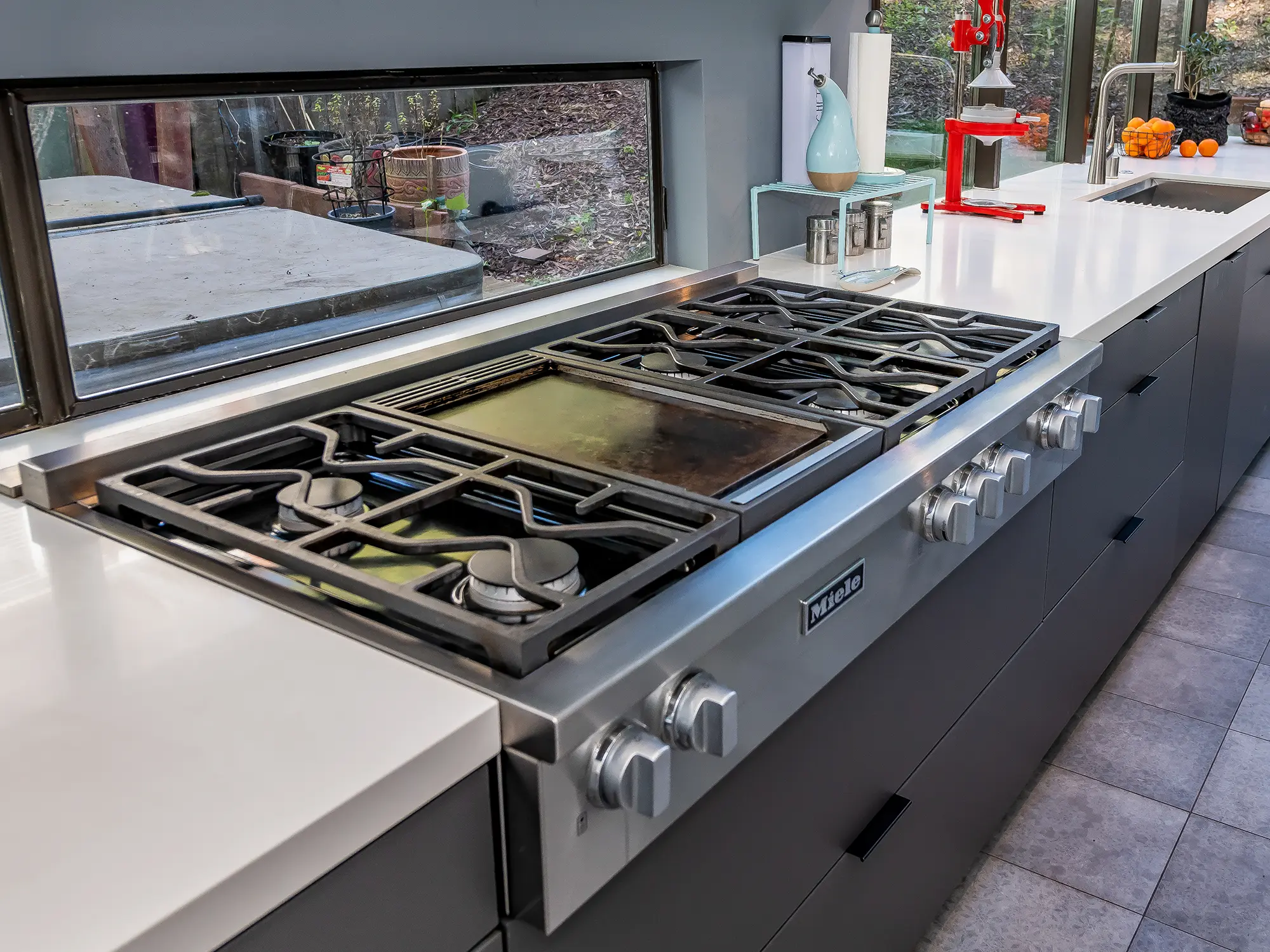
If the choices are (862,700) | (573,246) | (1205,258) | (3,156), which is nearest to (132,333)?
(3,156)

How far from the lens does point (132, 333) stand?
1.41m

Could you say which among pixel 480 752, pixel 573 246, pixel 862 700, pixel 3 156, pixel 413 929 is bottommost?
pixel 862 700

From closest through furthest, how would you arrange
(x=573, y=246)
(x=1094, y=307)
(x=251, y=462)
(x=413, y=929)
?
(x=413, y=929)
(x=251, y=462)
(x=1094, y=307)
(x=573, y=246)

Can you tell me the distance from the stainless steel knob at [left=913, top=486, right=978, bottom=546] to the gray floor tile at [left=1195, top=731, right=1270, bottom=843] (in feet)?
3.66

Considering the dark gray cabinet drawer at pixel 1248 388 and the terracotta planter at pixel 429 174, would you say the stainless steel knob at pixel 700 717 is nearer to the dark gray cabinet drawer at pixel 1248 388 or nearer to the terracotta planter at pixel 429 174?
the terracotta planter at pixel 429 174

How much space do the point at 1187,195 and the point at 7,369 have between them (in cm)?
330

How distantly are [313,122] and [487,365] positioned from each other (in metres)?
0.42

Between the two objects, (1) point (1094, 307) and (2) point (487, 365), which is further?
(1) point (1094, 307)

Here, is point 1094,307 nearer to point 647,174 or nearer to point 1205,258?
point 1205,258

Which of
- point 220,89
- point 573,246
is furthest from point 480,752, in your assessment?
point 573,246

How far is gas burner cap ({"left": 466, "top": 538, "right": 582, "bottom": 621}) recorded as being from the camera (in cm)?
88

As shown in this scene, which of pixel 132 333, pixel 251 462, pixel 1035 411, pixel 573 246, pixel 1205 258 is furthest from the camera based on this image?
pixel 1205 258

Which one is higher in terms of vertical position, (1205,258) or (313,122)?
(313,122)

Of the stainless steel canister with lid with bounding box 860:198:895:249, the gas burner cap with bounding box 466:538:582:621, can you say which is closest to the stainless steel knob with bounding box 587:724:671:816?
the gas burner cap with bounding box 466:538:582:621
